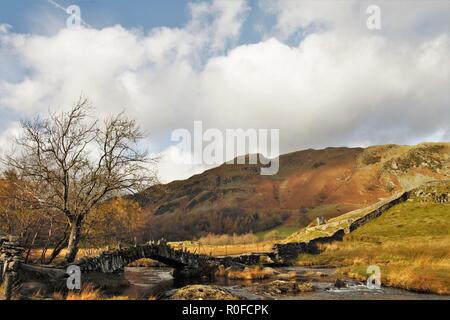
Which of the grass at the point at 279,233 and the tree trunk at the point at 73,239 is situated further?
the grass at the point at 279,233

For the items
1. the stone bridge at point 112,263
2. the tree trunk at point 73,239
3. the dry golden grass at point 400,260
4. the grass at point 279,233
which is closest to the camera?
the stone bridge at point 112,263

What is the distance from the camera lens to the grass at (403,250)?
117 feet

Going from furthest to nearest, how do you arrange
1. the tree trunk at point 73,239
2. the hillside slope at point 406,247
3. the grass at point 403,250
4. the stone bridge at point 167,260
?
the stone bridge at point 167,260 → the hillside slope at point 406,247 → the grass at point 403,250 → the tree trunk at point 73,239

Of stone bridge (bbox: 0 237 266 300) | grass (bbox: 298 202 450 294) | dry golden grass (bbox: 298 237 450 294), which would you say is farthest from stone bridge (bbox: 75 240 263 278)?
grass (bbox: 298 202 450 294)

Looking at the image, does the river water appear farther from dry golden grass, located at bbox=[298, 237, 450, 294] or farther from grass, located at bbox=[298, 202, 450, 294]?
grass, located at bbox=[298, 202, 450, 294]

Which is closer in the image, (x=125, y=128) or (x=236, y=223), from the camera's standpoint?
(x=125, y=128)

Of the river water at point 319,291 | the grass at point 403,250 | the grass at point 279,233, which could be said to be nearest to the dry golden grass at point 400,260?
the grass at point 403,250

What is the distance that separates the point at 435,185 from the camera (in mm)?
84688

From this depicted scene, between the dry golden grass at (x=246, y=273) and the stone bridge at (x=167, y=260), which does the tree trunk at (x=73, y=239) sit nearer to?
the stone bridge at (x=167, y=260)

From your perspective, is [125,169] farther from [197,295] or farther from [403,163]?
[403,163]

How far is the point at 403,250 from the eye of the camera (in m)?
53.7

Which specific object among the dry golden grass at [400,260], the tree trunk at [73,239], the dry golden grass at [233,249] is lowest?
the dry golden grass at [233,249]
